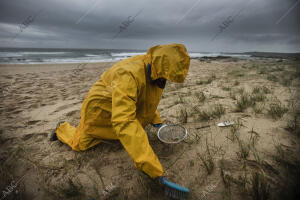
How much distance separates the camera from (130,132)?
1175 mm

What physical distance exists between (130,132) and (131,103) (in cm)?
24

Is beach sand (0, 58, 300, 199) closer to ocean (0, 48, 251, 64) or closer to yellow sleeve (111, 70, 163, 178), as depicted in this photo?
yellow sleeve (111, 70, 163, 178)

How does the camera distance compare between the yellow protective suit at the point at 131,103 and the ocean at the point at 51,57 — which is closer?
the yellow protective suit at the point at 131,103

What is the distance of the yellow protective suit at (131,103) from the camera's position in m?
1.17

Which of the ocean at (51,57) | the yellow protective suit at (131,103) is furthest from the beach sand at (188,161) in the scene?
the ocean at (51,57)

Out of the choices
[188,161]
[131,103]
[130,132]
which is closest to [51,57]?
[131,103]

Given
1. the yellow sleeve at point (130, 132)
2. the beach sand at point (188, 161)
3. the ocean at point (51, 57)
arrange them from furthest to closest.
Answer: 1. the ocean at point (51, 57)
2. the beach sand at point (188, 161)
3. the yellow sleeve at point (130, 132)

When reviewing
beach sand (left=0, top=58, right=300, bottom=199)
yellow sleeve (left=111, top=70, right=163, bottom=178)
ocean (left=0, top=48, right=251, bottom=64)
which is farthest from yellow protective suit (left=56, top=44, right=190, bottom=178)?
ocean (left=0, top=48, right=251, bottom=64)

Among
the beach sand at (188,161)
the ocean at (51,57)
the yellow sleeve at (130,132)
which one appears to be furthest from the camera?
the ocean at (51,57)

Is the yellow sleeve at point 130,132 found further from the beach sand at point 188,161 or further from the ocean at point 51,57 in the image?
the ocean at point 51,57

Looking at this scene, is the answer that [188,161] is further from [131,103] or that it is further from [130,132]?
[131,103]

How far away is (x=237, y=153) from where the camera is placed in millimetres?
1499

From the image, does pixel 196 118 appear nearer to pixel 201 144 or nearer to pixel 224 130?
pixel 224 130

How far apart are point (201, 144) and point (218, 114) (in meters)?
0.76
